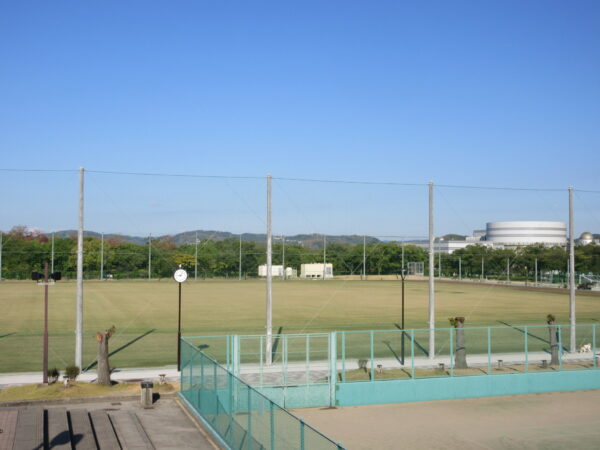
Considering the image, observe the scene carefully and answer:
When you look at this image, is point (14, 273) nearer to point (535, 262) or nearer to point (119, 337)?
point (119, 337)

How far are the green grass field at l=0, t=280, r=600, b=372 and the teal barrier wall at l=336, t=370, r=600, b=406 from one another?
788 cm

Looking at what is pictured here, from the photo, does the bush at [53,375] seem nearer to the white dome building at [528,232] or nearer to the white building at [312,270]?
the white building at [312,270]

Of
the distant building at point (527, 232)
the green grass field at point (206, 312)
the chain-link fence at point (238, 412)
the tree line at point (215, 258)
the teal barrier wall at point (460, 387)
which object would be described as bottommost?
the teal barrier wall at point (460, 387)

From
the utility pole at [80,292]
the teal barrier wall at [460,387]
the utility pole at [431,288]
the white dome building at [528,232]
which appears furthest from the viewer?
the white dome building at [528,232]

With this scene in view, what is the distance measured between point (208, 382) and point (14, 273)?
59173mm

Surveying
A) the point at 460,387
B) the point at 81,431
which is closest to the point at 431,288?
the point at 460,387

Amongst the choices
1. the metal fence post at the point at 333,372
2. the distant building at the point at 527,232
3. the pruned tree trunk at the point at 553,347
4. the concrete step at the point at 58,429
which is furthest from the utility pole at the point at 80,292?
the distant building at the point at 527,232

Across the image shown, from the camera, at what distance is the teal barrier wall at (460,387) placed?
18.6 meters

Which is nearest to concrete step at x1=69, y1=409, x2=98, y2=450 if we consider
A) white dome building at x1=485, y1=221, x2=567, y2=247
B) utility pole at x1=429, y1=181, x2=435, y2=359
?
utility pole at x1=429, y1=181, x2=435, y2=359

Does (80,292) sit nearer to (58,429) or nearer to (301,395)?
(58,429)

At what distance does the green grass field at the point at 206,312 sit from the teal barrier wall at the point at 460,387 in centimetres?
788

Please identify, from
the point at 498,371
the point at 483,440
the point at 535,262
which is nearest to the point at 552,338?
the point at 498,371

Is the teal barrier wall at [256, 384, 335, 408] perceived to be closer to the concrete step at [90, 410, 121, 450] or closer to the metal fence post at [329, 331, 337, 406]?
the metal fence post at [329, 331, 337, 406]

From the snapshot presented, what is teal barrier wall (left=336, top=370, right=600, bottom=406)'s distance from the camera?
61.2 feet
